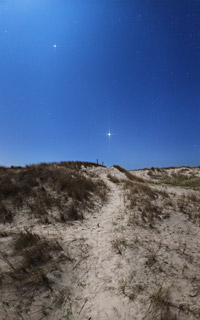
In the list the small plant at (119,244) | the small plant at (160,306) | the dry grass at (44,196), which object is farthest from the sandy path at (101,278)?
the dry grass at (44,196)

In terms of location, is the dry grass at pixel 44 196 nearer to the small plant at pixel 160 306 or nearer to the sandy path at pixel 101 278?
the sandy path at pixel 101 278

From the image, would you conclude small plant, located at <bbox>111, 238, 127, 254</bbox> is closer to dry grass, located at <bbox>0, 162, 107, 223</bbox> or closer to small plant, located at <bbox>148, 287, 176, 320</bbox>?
small plant, located at <bbox>148, 287, 176, 320</bbox>

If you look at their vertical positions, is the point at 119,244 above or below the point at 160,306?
above

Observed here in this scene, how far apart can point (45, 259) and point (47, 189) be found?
23.2ft

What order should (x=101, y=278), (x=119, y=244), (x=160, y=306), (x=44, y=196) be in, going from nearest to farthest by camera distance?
1. (x=160, y=306)
2. (x=101, y=278)
3. (x=119, y=244)
4. (x=44, y=196)

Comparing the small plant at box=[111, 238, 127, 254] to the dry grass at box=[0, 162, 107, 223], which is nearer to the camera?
the small plant at box=[111, 238, 127, 254]

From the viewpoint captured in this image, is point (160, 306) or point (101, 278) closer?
point (160, 306)

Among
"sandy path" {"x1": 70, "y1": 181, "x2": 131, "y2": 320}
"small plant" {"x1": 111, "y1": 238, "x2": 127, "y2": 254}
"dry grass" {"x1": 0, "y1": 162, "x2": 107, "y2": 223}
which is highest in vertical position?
"dry grass" {"x1": 0, "y1": 162, "x2": 107, "y2": 223}

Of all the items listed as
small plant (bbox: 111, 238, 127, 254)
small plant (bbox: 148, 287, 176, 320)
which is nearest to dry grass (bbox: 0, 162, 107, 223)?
small plant (bbox: 111, 238, 127, 254)

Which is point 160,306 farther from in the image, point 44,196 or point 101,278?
point 44,196

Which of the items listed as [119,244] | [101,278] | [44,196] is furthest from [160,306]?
[44,196]

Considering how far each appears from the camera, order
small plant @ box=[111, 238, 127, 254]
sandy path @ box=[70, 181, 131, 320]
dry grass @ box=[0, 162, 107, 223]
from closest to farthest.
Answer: sandy path @ box=[70, 181, 131, 320] → small plant @ box=[111, 238, 127, 254] → dry grass @ box=[0, 162, 107, 223]

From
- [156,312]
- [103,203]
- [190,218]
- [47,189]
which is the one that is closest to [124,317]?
[156,312]

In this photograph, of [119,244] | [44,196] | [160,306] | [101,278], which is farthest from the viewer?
[44,196]
